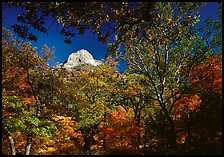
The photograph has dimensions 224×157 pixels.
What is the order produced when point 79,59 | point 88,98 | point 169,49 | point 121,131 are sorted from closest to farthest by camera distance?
point 169,49 < point 121,131 < point 88,98 < point 79,59

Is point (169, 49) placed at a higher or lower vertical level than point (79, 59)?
lower

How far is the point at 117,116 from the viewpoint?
22.6 meters

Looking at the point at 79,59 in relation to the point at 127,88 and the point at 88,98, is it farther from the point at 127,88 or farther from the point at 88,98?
the point at 127,88

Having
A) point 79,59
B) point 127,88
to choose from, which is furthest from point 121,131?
point 79,59

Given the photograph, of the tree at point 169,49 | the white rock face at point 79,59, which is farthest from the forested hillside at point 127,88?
the white rock face at point 79,59

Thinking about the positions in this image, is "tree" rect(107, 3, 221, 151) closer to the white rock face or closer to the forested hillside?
the forested hillside

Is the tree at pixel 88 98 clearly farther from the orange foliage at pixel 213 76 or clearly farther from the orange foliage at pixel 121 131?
the orange foliage at pixel 213 76

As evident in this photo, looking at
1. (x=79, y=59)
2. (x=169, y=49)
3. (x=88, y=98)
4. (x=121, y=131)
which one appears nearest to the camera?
(x=169, y=49)

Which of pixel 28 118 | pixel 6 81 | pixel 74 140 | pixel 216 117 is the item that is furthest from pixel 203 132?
pixel 74 140

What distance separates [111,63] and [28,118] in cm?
1532

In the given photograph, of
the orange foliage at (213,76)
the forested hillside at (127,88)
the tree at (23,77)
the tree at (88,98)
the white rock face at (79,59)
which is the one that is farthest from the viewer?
the white rock face at (79,59)

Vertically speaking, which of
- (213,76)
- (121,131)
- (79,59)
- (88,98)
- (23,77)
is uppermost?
(79,59)

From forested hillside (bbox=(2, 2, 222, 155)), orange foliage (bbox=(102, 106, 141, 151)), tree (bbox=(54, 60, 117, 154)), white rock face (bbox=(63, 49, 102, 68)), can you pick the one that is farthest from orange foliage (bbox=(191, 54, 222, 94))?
white rock face (bbox=(63, 49, 102, 68))

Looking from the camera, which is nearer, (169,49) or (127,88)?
(169,49)
